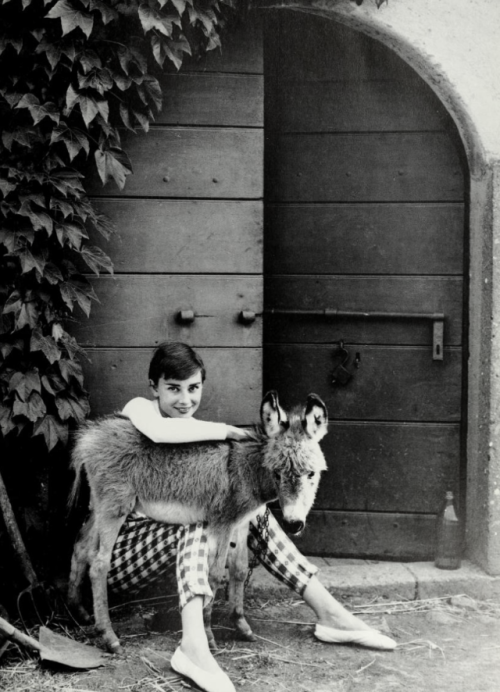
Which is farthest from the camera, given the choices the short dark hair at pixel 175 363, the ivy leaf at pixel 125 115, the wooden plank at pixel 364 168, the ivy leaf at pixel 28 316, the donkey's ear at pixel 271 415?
the wooden plank at pixel 364 168

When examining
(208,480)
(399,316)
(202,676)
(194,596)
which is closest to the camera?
(202,676)

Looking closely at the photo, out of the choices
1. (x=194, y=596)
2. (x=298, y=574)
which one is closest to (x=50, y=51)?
(x=194, y=596)

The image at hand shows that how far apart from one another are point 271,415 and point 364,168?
5.59 ft

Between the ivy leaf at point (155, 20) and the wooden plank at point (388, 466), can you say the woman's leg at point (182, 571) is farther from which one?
the ivy leaf at point (155, 20)

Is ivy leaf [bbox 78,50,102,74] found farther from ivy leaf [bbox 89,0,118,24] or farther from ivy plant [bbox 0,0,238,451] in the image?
ivy leaf [bbox 89,0,118,24]

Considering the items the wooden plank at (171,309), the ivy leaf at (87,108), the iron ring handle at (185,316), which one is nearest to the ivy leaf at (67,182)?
the ivy leaf at (87,108)

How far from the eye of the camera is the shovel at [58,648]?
2771mm

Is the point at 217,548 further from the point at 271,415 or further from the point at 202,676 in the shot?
the point at 271,415

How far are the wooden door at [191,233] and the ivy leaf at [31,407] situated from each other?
37cm

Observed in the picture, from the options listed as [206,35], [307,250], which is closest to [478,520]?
[307,250]

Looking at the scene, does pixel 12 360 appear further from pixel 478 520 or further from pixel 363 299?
pixel 478 520

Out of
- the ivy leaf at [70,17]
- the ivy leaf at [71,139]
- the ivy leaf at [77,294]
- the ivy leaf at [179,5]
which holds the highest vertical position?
the ivy leaf at [179,5]

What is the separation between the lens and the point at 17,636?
277 cm

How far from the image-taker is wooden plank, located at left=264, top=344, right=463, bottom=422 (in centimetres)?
396
